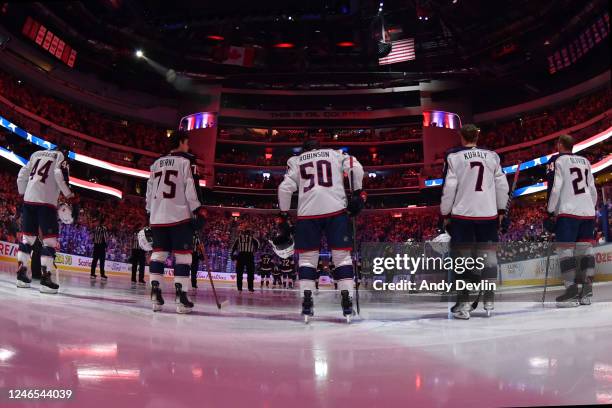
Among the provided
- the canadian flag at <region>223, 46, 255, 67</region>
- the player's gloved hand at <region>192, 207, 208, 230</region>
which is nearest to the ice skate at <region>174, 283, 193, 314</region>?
the player's gloved hand at <region>192, 207, 208, 230</region>

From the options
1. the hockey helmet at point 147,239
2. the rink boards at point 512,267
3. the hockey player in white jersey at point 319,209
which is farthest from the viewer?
the hockey helmet at point 147,239

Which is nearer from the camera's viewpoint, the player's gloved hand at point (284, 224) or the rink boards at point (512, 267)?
the player's gloved hand at point (284, 224)

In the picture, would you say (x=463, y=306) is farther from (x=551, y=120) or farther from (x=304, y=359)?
(x=551, y=120)

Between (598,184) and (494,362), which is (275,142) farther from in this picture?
(494,362)

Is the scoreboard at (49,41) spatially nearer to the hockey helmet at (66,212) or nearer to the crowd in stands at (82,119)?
the crowd in stands at (82,119)

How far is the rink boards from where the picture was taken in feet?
13.4

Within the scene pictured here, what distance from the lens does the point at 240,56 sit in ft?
17.2

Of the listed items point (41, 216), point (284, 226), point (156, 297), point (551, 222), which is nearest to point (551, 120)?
point (551, 222)

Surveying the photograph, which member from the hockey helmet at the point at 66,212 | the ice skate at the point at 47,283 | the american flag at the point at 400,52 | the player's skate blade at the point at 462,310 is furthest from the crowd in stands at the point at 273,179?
the player's skate blade at the point at 462,310

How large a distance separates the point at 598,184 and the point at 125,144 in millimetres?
5096

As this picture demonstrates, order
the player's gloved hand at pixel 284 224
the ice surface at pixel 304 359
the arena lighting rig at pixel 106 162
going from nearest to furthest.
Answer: the ice surface at pixel 304 359 → the arena lighting rig at pixel 106 162 → the player's gloved hand at pixel 284 224

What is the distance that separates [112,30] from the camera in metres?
2.46

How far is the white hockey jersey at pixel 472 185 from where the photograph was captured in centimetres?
375

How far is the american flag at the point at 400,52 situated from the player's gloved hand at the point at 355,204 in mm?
1809
